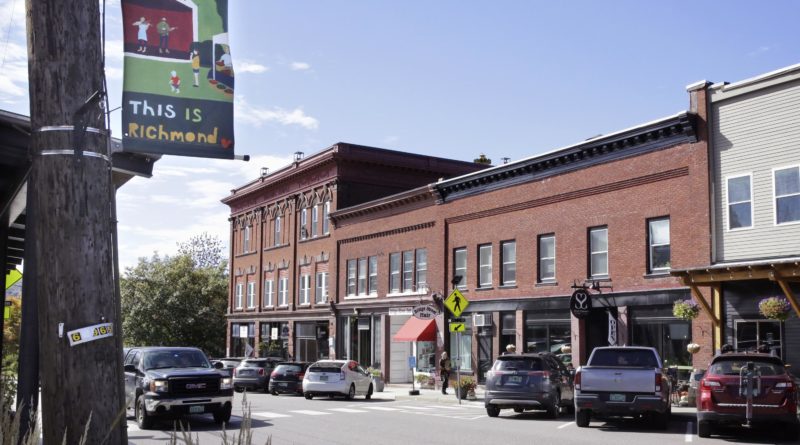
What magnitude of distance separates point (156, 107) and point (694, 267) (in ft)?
66.7

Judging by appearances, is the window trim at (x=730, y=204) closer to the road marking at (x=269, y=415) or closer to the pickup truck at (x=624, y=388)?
the pickup truck at (x=624, y=388)

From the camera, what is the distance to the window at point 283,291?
51562 millimetres

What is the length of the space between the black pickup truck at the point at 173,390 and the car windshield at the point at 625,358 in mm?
8296

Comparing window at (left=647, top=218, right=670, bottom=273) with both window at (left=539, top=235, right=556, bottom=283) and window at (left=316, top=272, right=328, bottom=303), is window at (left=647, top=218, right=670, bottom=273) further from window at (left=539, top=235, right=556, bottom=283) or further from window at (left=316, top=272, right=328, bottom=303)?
window at (left=316, top=272, right=328, bottom=303)

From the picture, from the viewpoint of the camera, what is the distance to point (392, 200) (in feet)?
131

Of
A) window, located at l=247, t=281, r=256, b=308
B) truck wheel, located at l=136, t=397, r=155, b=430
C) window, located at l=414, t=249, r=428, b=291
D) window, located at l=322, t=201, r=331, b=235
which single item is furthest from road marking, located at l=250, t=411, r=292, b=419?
window, located at l=247, t=281, r=256, b=308

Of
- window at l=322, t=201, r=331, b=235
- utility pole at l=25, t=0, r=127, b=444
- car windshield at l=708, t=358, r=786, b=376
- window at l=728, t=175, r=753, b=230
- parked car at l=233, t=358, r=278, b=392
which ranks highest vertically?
window at l=322, t=201, r=331, b=235

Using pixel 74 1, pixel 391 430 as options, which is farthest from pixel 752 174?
pixel 74 1

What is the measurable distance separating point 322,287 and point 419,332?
1171cm

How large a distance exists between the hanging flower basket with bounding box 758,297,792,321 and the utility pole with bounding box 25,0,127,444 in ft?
67.2

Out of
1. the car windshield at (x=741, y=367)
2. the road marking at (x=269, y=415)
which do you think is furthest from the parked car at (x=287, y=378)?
the car windshield at (x=741, y=367)

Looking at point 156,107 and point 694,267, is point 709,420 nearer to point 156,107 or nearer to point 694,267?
point 694,267

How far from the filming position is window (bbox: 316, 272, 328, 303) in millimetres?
46719

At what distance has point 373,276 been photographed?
42.3m
